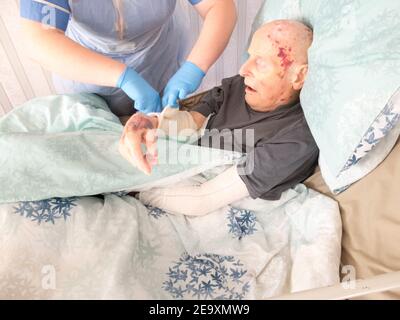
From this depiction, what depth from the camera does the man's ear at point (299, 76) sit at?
3.02ft

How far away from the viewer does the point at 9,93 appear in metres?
1.56

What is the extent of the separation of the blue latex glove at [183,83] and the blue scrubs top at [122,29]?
7.4 inches

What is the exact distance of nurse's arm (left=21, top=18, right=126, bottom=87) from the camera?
2.83ft

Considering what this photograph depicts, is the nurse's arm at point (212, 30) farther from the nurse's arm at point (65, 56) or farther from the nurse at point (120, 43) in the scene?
the nurse's arm at point (65, 56)

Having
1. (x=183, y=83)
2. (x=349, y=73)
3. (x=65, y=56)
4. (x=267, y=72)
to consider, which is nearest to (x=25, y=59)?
(x=65, y=56)

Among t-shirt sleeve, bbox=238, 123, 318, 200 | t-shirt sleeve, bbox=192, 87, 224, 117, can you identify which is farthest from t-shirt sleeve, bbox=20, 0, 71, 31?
t-shirt sleeve, bbox=238, 123, 318, 200

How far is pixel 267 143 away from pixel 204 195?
209 millimetres

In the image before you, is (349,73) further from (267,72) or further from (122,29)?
(122,29)

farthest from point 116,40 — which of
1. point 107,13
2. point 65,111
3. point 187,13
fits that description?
point 187,13

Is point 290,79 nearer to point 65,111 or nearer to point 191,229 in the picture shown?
point 191,229

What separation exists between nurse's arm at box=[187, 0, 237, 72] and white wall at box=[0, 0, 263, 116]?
0.42m

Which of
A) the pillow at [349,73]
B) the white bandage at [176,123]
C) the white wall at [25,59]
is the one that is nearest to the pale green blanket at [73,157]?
the white bandage at [176,123]

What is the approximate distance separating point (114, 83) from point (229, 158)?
13.8 inches

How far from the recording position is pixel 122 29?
41.1 inches
